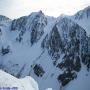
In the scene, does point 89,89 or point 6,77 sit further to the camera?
point 89,89

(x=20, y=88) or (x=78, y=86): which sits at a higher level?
(x=20, y=88)

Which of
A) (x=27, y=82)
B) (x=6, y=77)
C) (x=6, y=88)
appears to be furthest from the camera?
(x=27, y=82)

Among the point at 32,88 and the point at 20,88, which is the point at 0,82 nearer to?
the point at 20,88

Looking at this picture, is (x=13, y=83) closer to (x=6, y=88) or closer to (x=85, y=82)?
(x=6, y=88)

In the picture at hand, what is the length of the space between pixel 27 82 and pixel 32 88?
0.97 metres

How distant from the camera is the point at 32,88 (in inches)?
854

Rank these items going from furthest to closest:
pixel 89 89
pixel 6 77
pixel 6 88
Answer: pixel 89 89, pixel 6 77, pixel 6 88

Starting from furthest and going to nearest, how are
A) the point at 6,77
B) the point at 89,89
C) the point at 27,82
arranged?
1. the point at 89,89
2. the point at 27,82
3. the point at 6,77

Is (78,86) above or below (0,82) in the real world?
below

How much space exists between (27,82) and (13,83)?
2.49m

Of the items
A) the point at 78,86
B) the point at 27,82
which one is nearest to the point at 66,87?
the point at 78,86

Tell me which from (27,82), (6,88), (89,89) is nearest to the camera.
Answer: (6,88)

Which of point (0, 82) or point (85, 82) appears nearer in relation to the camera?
point (0, 82)

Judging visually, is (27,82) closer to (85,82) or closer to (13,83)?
(13,83)
